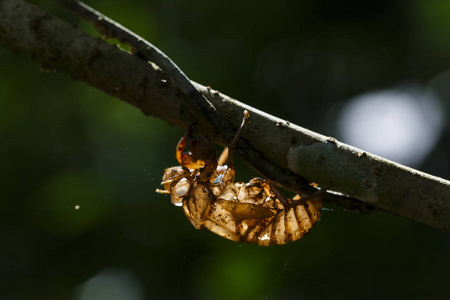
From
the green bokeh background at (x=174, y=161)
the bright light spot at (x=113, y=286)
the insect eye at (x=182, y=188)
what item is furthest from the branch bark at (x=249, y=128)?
the bright light spot at (x=113, y=286)

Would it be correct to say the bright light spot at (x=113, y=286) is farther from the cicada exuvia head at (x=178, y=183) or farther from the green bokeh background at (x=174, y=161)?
the cicada exuvia head at (x=178, y=183)

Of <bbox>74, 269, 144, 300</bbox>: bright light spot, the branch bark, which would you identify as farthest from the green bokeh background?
the branch bark

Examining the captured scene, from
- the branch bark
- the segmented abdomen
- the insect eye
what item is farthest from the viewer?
the insect eye

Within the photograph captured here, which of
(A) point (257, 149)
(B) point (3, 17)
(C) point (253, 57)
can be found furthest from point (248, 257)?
(B) point (3, 17)

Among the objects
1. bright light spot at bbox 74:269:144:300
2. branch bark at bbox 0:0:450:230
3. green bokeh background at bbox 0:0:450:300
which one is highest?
branch bark at bbox 0:0:450:230

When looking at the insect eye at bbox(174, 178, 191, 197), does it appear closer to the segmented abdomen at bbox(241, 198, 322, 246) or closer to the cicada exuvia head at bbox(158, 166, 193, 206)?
the cicada exuvia head at bbox(158, 166, 193, 206)

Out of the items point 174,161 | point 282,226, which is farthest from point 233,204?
point 174,161

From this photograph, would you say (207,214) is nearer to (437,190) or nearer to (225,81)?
(437,190)

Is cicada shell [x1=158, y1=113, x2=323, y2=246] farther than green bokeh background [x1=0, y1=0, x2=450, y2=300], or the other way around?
green bokeh background [x1=0, y1=0, x2=450, y2=300]
